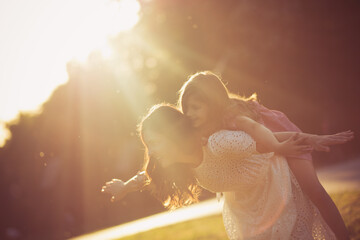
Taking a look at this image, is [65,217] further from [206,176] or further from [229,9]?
[206,176]

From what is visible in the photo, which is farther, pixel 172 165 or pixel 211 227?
pixel 211 227

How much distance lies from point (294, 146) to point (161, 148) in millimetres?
1051

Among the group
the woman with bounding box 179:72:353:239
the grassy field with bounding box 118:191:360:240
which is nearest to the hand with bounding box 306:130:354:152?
the woman with bounding box 179:72:353:239

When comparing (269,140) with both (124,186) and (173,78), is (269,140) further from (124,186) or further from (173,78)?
(173,78)

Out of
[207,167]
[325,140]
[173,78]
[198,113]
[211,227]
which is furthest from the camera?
[173,78]

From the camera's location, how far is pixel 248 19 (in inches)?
692

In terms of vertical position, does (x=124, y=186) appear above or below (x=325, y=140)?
above

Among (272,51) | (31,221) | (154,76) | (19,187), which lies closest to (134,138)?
(154,76)

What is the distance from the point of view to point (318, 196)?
3.51m

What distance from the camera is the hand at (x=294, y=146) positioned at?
3203 mm

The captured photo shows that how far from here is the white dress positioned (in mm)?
3168

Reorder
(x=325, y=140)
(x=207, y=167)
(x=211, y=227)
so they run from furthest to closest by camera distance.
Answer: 1. (x=211, y=227)
2. (x=207, y=167)
3. (x=325, y=140)

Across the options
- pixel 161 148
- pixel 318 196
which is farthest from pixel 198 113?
pixel 318 196

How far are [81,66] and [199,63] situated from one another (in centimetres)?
925
